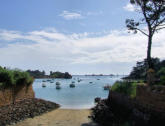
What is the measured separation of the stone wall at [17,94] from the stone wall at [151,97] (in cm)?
933

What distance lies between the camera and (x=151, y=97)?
31.9 ft

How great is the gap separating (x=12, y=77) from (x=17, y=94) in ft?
5.63

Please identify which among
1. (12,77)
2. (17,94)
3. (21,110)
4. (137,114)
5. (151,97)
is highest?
(12,77)

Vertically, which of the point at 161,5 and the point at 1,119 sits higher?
the point at 161,5

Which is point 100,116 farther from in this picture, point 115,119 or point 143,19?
point 143,19

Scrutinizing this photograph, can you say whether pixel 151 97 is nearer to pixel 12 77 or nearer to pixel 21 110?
pixel 21 110

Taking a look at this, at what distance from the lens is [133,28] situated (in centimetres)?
1719

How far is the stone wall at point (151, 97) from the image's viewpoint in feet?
28.8

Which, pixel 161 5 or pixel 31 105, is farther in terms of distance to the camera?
pixel 31 105

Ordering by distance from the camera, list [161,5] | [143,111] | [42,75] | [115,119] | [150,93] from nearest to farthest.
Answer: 1. [150,93]
2. [143,111]
3. [115,119]
4. [161,5]
5. [42,75]

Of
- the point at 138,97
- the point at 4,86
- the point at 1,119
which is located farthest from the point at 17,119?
the point at 138,97

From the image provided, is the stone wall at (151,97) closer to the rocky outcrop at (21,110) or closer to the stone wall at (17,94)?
the rocky outcrop at (21,110)

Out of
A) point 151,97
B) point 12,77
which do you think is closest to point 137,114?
point 151,97

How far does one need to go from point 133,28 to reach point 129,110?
7.17 meters
